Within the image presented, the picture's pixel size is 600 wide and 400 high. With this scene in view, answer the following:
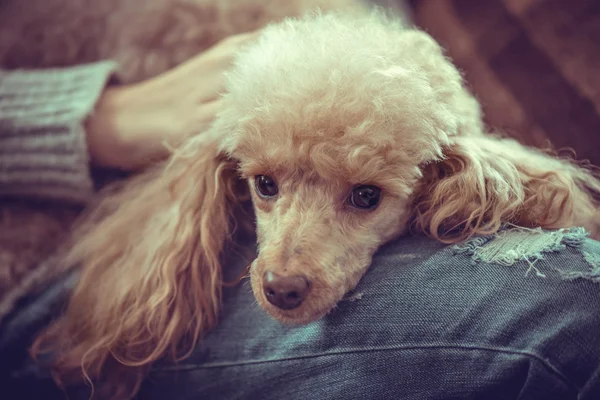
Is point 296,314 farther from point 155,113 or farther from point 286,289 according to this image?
point 155,113

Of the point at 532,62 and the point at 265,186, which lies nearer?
the point at 265,186

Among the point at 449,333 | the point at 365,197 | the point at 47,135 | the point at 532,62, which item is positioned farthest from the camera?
the point at 532,62

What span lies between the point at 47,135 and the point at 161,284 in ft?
1.24

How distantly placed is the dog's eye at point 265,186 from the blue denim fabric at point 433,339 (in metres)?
0.17

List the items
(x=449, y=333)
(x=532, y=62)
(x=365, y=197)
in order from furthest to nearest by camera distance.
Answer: (x=532, y=62), (x=365, y=197), (x=449, y=333)

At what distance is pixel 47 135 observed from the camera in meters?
0.94

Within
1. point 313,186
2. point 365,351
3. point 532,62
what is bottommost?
point 365,351

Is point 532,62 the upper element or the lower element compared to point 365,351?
upper

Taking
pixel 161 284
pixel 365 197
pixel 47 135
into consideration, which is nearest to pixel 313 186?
pixel 365 197

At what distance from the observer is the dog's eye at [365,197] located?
0.70m

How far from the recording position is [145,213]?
2.99 ft

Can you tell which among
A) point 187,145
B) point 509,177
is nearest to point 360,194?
point 509,177

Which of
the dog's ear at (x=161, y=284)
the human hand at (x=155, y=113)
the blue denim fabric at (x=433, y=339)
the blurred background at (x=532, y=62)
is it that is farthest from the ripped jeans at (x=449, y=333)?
the blurred background at (x=532, y=62)

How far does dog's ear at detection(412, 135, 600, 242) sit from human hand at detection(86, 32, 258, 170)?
430 millimetres
